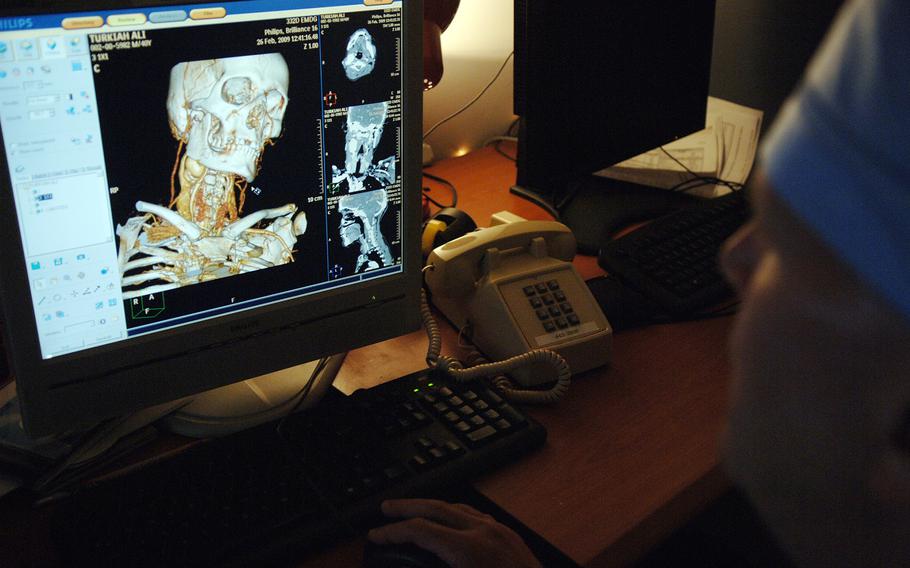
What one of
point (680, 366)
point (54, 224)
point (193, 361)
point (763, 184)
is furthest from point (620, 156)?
point (763, 184)

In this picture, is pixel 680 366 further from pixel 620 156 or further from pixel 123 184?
pixel 123 184

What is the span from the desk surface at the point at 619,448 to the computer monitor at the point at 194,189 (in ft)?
0.51

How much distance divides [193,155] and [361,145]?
0.19 m

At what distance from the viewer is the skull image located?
809 millimetres

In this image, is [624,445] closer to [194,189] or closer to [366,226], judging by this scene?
[366,226]

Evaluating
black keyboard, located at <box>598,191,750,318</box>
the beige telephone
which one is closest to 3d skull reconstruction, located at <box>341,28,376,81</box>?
the beige telephone

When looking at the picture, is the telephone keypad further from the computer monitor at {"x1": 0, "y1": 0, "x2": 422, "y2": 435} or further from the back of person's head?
the back of person's head

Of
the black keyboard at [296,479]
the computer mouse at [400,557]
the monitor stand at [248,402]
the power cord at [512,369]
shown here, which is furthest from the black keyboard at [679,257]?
the computer mouse at [400,557]

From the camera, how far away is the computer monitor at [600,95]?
4.34 feet

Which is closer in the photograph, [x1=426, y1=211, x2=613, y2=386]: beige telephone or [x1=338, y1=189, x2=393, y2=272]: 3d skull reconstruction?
[x1=338, y1=189, x2=393, y2=272]: 3d skull reconstruction

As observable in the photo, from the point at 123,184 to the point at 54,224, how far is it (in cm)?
7

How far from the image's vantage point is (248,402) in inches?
38.9

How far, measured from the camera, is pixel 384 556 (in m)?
0.78

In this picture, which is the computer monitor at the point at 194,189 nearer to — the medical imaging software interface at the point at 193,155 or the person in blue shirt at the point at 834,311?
the medical imaging software interface at the point at 193,155
